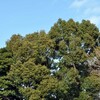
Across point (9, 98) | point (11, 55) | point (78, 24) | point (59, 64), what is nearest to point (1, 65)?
point (11, 55)

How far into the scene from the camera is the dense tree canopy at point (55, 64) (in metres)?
20.4

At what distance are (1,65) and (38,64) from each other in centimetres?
292

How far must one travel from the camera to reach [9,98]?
75.5 ft

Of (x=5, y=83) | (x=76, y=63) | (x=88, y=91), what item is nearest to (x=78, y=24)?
(x=76, y=63)

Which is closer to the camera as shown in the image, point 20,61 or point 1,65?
point 20,61

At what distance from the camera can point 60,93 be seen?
2070cm

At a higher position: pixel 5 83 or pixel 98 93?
pixel 5 83

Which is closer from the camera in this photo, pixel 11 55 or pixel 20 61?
pixel 20 61

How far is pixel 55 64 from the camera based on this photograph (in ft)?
71.6

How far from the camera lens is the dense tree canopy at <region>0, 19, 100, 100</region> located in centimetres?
2041

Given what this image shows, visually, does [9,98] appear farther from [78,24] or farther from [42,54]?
[78,24]

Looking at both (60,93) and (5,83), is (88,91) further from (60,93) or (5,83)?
(5,83)

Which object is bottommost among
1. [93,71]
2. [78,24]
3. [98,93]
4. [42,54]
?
[98,93]

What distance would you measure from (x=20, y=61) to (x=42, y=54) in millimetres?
1502
